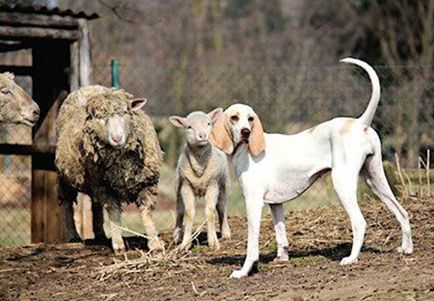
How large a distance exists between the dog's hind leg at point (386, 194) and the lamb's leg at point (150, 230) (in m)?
2.20

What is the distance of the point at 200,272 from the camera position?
816 centimetres

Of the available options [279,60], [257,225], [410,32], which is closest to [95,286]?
[257,225]

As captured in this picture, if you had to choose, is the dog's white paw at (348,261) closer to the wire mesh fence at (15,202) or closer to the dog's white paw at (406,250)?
the dog's white paw at (406,250)

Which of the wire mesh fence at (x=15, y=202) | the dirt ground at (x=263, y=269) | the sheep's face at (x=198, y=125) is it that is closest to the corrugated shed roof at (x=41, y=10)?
the dirt ground at (x=263, y=269)

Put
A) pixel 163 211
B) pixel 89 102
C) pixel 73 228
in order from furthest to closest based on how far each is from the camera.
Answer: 1. pixel 163 211
2. pixel 73 228
3. pixel 89 102

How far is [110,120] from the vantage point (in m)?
9.20

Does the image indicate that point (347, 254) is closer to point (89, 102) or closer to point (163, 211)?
point (89, 102)

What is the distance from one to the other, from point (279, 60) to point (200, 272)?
26.8m

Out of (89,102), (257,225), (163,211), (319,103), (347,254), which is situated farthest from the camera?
(163,211)

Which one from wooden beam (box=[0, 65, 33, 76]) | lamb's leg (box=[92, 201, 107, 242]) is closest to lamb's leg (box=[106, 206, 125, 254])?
lamb's leg (box=[92, 201, 107, 242])

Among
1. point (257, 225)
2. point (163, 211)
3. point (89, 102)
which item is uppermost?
point (89, 102)

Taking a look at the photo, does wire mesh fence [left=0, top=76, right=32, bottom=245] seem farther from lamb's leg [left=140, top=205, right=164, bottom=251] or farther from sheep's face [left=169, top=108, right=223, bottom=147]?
sheep's face [left=169, top=108, right=223, bottom=147]

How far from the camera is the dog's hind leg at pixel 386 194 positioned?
796 cm

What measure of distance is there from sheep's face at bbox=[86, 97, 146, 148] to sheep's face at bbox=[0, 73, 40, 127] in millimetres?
776
